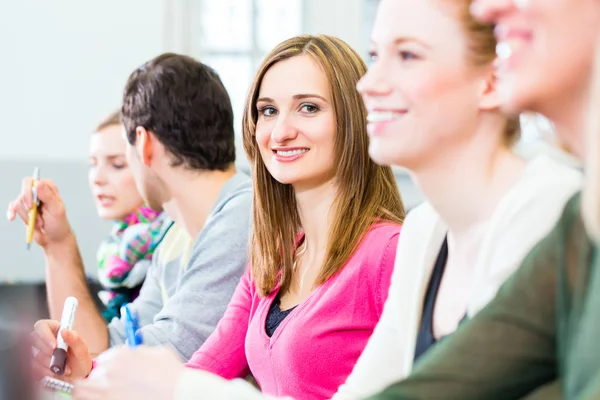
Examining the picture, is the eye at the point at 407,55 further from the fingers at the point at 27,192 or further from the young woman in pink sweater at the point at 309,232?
the fingers at the point at 27,192

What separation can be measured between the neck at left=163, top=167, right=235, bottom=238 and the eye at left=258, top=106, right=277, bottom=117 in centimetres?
47

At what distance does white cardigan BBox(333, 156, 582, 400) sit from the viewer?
93 cm

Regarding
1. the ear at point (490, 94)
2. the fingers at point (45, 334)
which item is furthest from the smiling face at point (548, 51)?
the fingers at point (45, 334)

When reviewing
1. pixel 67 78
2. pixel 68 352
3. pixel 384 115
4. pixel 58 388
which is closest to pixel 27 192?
pixel 68 352

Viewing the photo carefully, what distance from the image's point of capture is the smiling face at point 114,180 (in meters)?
2.66

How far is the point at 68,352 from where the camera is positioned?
1.61m

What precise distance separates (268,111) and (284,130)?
92mm

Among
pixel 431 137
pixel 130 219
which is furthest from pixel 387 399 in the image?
pixel 130 219

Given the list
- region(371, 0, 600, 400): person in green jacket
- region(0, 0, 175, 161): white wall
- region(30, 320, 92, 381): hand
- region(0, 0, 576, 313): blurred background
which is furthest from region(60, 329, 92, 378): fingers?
region(0, 0, 175, 161): white wall

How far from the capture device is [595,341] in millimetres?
685

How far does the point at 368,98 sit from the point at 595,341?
1.51 ft

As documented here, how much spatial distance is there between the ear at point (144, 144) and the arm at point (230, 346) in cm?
53

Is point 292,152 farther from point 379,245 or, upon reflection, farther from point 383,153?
point 383,153

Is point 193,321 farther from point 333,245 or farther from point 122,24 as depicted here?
point 122,24
